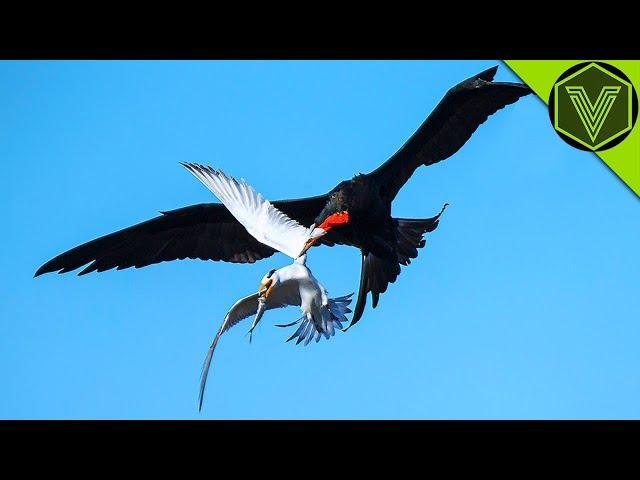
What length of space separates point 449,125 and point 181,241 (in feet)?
12.3

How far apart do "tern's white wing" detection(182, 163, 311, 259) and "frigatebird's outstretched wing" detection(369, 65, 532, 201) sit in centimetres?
346

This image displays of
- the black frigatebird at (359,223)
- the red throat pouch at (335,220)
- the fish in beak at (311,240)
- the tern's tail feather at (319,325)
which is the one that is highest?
the black frigatebird at (359,223)

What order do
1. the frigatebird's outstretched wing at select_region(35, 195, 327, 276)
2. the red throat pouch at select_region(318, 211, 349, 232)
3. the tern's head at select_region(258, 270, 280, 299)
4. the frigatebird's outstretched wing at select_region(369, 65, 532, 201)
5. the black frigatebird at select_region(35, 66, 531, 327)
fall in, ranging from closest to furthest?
the tern's head at select_region(258, 270, 280, 299) < the red throat pouch at select_region(318, 211, 349, 232) < the black frigatebird at select_region(35, 66, 531, 327) < the frigatebird's outstretched wing at select_region(369, 65, 532, 201) < the frigatebird's outstretched wing at select_region(35, 195, 327, 276)

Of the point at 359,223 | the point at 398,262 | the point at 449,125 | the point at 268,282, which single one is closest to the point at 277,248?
the point at 268,282

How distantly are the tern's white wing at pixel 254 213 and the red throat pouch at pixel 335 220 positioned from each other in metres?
2.44

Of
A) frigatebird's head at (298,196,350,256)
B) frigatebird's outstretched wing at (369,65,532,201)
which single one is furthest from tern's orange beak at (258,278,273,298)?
frigatebird's outstretched wing at (369,65,532,201)

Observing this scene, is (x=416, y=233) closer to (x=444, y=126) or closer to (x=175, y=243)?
(x=444, y=126)

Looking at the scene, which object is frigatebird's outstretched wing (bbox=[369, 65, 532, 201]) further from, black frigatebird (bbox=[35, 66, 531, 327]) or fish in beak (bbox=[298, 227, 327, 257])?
fish in beak (bbox=[298, 227, 327, 257])

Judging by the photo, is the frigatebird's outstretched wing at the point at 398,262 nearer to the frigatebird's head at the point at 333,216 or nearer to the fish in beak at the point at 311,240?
the frigatebird's head at the point at 333,216

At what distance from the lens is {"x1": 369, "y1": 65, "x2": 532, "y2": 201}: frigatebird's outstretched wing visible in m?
12.7

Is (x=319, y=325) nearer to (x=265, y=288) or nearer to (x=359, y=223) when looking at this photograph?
(x=265, y=288)

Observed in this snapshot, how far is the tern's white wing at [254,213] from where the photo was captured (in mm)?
9484

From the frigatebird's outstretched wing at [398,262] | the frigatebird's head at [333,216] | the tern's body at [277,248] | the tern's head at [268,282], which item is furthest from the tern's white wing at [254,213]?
the frigatebird's outstretched wing at [398,262]

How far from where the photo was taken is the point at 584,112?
39.5 ft
